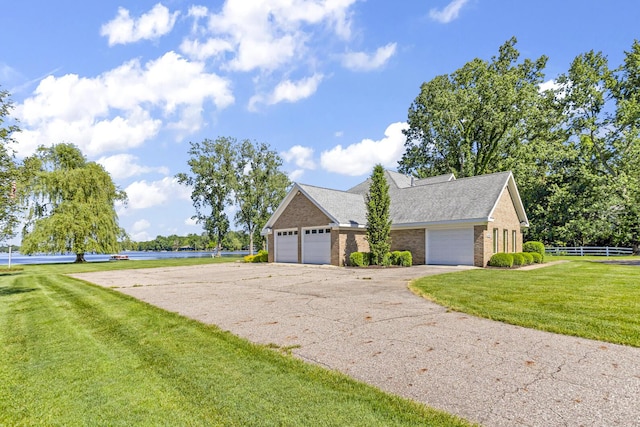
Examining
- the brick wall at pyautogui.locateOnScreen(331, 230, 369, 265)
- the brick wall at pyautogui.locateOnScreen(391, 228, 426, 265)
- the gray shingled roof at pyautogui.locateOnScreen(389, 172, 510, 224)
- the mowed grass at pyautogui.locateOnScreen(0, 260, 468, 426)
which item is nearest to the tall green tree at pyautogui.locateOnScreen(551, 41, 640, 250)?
the gray shingled roof at pyautogui.locateOnScreen(389, 172, 510, 224)

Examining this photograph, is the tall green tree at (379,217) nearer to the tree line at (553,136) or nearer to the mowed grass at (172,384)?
the mowed grass at (172,384)

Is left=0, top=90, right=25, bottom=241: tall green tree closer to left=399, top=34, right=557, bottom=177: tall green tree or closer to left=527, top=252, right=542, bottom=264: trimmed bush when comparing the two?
left=527, top=252, right=542, bottom=264: trimmed bush

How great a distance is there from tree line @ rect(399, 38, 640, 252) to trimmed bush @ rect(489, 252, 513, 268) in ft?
51.0

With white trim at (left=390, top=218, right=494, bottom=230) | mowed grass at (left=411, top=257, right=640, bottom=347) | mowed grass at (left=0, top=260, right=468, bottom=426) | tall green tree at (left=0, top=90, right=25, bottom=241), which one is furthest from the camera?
white trim at (left=390, top=218, right=494, bottom=230)

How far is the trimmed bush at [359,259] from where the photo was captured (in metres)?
20.8

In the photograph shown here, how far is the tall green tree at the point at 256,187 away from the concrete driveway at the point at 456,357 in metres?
36.5

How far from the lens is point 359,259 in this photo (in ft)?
68.3

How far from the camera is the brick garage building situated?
19.9m

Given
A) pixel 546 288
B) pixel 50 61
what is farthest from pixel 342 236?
pixel 50 61

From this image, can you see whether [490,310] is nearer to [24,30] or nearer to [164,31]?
[164,31]

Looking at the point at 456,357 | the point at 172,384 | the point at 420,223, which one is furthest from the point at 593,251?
the point at 172,384

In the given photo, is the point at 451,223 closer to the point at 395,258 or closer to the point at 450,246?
the point at 450,246

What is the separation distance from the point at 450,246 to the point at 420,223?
2171 mm

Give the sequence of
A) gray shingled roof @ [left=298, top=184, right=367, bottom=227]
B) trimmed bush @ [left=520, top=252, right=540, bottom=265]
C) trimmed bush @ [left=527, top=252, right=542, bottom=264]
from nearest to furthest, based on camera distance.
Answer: trimmed bush @ [left=520, top=252, right=540, bottom=265], trimmed bush @ [left=527, top=252, right=542, bottom=264], gray shingled roof @ [left=298, top=184, right=367, bottom=227]
